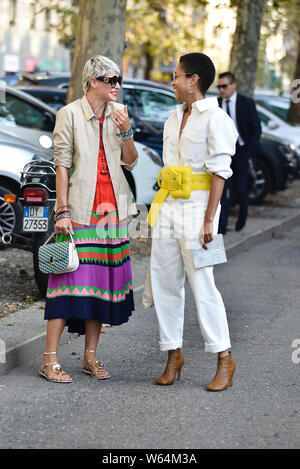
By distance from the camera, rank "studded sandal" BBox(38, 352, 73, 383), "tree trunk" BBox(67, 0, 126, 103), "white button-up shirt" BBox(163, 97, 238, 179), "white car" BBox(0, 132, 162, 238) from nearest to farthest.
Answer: "white button-up shirt" BBox(163, 97, 238, 179)
"studded sandal" BBox(38, 352, 73, 383)
"white car" BBox(0, 132, 162, 238)
"tree trunk" BBox(67, 0, 126, 103)

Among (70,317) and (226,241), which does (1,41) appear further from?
(70,317)

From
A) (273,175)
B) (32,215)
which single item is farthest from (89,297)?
(273,175)

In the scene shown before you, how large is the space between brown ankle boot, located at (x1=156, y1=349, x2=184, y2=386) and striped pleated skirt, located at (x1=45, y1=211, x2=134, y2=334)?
1.28 ft

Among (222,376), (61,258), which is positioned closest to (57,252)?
(61,258)

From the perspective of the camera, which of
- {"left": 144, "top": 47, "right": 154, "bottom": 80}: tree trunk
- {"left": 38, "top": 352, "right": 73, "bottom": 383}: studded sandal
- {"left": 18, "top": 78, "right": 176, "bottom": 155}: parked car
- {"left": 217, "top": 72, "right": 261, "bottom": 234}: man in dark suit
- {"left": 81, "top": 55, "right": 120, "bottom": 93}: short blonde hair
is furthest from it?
{"left": 144, "top": 47, "right": 154, "bottom": 80}: tree trunk

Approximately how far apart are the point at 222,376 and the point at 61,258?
117 centimetres

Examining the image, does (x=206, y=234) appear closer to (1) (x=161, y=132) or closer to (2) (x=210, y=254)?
(2) (x=210, y=254)

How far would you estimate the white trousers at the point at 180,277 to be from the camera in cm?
544

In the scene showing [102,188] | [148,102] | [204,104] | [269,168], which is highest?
[204,104]

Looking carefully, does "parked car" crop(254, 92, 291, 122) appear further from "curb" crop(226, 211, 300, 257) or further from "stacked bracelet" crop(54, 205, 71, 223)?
"stacked bracelet" crop(54, 205, 71, 223)

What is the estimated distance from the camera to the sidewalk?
6.17 m

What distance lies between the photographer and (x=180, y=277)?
220 inches

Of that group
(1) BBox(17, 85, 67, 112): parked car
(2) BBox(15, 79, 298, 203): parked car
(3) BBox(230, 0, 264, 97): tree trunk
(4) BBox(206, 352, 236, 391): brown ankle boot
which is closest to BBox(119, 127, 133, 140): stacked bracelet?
(4) BBox(206, 352, 236, 391): brown ankle boot
